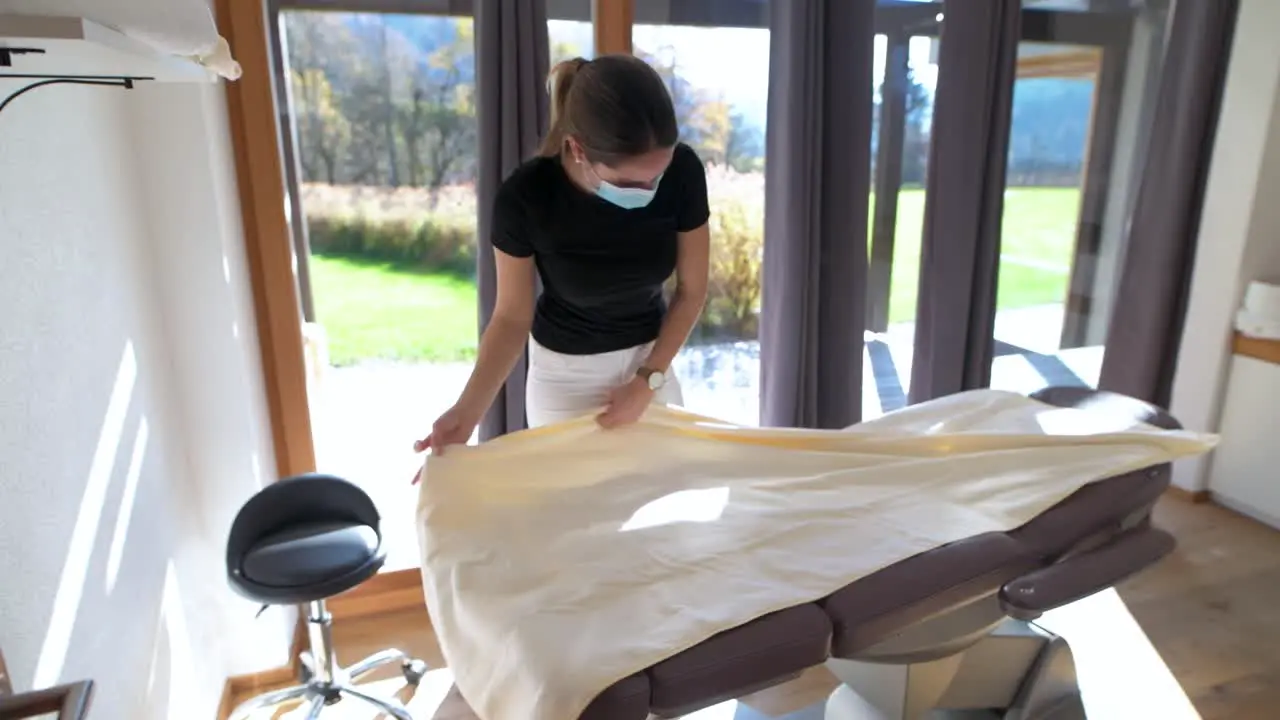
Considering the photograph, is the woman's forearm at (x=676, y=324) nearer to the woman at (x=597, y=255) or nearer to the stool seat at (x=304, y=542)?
the woman at (x=597, y=255)

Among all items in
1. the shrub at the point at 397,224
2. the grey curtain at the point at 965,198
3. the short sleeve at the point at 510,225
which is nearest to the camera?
the short sleeve at the point at 510,225

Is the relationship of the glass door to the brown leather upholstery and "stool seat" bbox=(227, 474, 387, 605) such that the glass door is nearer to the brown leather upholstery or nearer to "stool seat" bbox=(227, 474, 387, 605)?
the brown leather upholstery

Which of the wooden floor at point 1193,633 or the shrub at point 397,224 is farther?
the shrub at point 397,224

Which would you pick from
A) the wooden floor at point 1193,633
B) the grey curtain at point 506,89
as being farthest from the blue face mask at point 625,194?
the wooden floor at point 1193,633

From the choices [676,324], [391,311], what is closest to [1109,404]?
[676,324]

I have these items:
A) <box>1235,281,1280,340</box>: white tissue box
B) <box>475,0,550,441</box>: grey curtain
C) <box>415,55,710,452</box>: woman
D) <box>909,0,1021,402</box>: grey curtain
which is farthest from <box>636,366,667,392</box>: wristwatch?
<box>1235,281,1280,340</box>: white tissue box

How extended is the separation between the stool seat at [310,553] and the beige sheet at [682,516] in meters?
0.42

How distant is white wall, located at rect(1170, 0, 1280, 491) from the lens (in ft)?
8.68

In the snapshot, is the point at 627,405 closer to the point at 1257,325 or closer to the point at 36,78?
the point at 36,78

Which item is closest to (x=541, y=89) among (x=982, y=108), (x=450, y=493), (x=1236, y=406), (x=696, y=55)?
(x=696, y=55)

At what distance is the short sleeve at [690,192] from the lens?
5.32ft

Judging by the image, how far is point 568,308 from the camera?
5.49ft

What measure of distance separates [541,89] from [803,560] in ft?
4.47

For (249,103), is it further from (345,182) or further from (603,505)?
(603,505)
